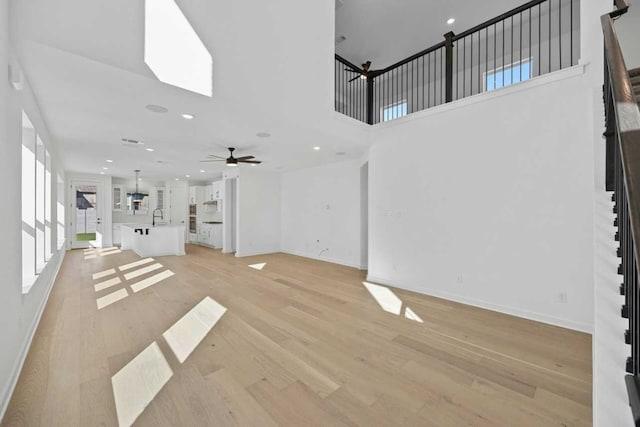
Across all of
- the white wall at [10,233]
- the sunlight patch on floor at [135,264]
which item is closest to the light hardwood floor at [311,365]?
the white wall at [10,233]

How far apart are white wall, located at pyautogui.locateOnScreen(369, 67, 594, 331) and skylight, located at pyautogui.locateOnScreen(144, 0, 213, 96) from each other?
3.11 metres

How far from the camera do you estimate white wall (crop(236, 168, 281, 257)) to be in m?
7.69

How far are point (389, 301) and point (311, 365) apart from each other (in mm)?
1968

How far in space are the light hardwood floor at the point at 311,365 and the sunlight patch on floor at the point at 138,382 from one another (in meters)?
0.04

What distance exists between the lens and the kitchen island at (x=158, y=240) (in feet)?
24.2

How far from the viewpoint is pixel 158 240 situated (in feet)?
24.7

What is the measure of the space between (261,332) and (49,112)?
12.7 feet

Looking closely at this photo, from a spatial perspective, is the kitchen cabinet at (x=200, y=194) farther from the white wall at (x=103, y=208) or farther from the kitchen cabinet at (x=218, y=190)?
the white wall at (x=103, y=208)

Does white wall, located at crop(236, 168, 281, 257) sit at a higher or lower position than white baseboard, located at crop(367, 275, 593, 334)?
higher

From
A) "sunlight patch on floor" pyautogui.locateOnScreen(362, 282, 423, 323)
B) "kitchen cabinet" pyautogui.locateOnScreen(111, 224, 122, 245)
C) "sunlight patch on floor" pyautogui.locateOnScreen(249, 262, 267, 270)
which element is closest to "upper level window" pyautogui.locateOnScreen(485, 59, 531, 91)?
"sunlight patch on floor" pyautogui.locateOnScreen(362, 282, 423, 323)

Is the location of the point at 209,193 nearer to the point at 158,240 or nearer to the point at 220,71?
the point at 158,240

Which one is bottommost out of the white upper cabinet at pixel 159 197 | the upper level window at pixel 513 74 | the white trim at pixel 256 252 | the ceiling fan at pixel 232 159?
the white trim at pixel 256 252

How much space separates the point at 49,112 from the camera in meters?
3.43

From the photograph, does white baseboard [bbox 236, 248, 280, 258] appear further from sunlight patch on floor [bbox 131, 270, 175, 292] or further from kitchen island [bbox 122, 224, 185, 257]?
sunlight patch on floor [bbox 131, 270, 175, 292]
